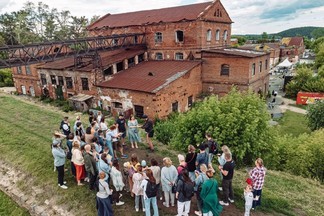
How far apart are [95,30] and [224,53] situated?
18597 millimetres

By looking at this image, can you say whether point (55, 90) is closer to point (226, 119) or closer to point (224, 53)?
point (224, 53)

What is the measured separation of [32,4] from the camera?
190 ft

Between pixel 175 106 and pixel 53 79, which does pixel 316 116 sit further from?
pixel 53 79

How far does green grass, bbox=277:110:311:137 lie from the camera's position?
→ 23.3 metres

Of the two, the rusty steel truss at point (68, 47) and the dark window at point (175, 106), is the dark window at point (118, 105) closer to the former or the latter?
the rusty steel truss at point (68, 47)

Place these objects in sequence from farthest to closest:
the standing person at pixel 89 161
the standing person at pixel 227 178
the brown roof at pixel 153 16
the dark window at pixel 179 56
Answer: the dark window at pixel 179 56 → the brown roof at pixel 153 16 → the standing person at pixel 89 161 → the standing person at pixel 227 178

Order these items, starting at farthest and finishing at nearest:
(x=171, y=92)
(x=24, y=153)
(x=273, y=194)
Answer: (x=171, y=92) → (x=24, y=153) → (x=273, y=194)

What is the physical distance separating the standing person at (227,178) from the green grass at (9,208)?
24.4 ft

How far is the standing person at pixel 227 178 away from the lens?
752cm

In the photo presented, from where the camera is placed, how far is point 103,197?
23.6ft

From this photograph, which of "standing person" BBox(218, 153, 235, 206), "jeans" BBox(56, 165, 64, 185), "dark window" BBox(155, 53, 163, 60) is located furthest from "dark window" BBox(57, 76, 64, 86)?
"standing person" BBox(218, 153, 235, 206)

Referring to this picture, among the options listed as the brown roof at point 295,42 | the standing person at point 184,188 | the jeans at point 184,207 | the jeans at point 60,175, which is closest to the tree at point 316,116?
the jeans at point 184,207

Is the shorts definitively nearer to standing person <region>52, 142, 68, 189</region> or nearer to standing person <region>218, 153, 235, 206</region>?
standing person <region>52, 142, 68, 189</region>

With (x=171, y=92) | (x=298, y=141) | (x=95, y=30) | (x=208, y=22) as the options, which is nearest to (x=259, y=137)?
(x=298, y=141)
